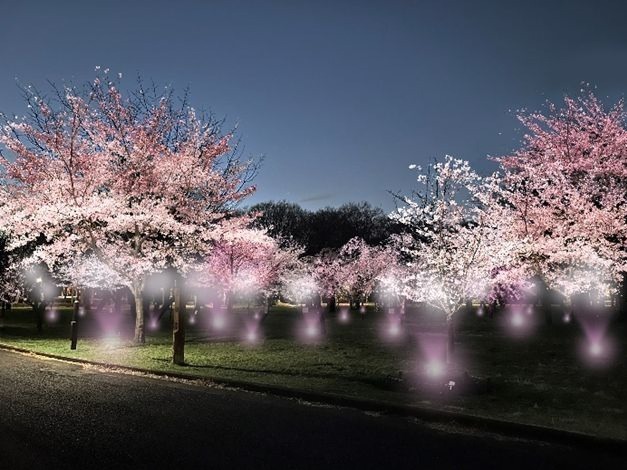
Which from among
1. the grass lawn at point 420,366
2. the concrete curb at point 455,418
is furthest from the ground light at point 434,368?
the concrete curb at point 455,418

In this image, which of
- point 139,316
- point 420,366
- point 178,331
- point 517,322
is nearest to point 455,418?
point 420,366

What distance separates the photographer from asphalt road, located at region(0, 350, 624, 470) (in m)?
6.78

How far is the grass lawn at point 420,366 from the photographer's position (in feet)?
33.0

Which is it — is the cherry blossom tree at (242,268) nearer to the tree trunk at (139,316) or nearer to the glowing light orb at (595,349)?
the tree trunk at (139,316)

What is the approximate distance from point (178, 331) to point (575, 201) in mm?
17290

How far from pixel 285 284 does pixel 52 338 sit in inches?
1404

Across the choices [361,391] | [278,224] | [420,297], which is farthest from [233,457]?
[278,224]

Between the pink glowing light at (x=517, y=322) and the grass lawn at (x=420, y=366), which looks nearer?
the grass lawn at (x=420, y=366)

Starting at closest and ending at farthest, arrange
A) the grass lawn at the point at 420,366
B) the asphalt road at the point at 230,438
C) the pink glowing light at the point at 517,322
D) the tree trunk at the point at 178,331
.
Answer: the asphalt road at the point at 230,438 → the grass lawn at the point at 420,366 → the tree trunk at the point at 178,331 → the pink glowing light at the point at 517,322

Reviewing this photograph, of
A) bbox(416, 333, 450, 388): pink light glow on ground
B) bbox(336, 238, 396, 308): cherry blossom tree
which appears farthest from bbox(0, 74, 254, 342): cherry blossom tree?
bbox(336, 238, 396, 308): cherry blossom tree

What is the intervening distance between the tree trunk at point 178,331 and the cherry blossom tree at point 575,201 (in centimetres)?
1344

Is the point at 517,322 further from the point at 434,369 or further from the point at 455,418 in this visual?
the point at 455,418

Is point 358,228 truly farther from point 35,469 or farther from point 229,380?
point 35,469

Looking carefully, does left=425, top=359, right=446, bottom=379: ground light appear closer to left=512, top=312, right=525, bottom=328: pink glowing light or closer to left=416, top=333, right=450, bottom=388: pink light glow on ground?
left=416, top=333, right=450, bottom=388: pink light glow on ground
